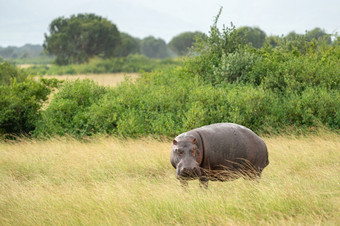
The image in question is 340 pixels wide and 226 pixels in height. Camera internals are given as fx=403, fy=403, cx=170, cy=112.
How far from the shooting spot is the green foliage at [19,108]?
17547 millimetres

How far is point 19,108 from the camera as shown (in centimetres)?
1784

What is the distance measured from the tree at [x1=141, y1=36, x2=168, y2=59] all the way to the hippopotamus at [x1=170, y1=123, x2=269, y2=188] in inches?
5543

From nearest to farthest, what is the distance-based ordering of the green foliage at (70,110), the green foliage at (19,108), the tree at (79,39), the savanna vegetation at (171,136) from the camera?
the savanna vegetation at (171,136)
the green foliage at (70,110)
the green foliage at (19,108)
the tree at (79,39)

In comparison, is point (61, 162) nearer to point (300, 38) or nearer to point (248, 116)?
point (248, 116)

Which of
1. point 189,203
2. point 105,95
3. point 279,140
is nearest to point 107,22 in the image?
point 105,95

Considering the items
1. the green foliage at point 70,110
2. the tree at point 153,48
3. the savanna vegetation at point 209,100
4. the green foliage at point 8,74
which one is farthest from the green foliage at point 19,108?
the tree at point 153,48

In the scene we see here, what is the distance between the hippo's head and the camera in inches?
263

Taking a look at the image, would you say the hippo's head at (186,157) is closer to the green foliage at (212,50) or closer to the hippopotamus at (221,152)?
the hippopotamus at (221,152)

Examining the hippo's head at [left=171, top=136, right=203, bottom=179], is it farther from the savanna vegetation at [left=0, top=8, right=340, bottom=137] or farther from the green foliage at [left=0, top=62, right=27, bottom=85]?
the green foliage at [left=0, top=62, right=27, bottom=85]

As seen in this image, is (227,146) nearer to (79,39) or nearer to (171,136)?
(171,136)

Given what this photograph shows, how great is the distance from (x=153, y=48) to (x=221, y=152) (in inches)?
5661

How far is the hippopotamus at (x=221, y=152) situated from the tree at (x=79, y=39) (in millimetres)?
63413

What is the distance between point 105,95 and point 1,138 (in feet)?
15.4

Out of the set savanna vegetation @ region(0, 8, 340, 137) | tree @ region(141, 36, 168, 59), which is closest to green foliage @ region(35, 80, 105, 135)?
savanna vegetation @ region(0, 8, 340, 137)
